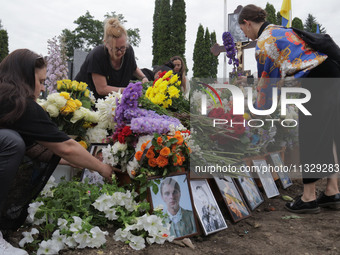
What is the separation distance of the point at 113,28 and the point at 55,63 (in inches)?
118

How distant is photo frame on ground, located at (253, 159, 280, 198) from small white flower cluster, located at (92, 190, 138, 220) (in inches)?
67.4

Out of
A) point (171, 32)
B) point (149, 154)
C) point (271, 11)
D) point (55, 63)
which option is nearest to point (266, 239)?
point (149, 154)

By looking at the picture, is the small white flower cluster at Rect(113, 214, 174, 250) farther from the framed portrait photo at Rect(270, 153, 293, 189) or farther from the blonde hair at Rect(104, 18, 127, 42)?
the framed portrait photo at Rect(270, 153, 293, 189)

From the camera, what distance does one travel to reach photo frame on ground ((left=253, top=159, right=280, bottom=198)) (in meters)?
3.22

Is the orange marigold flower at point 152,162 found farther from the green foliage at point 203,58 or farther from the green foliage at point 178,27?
the green foliage at point 203,58

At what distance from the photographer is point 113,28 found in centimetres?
279

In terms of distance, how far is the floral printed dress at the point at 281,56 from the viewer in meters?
2.45

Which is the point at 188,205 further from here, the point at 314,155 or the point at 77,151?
the point at 314,155

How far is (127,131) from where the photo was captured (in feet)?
7.02

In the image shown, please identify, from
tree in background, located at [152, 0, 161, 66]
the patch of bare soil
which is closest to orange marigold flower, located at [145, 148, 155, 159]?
the patch of bare soil

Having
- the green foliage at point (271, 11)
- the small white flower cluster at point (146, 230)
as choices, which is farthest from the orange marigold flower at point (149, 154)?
the green foliage at point (271, 11)

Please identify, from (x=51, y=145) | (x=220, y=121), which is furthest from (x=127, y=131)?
(x=220, y=121)

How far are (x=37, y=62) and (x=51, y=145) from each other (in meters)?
0.46

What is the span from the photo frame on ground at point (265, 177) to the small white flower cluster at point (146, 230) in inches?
66.5
